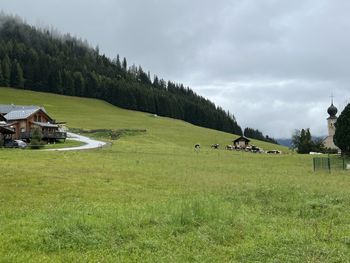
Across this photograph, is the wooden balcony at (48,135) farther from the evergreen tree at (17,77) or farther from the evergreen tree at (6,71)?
the evergreen tree at (17,77)

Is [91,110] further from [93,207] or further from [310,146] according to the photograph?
[93,207]

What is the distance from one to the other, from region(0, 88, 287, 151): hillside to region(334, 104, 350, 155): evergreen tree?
38.0 meters

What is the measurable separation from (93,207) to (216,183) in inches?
504

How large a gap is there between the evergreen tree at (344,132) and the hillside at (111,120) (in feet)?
125

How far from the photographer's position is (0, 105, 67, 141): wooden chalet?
8888cm

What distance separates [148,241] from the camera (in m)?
13.0

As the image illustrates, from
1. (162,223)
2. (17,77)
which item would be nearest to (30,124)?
(162,223)

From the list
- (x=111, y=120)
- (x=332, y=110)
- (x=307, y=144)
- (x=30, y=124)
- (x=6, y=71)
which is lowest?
(x=307, y=144)

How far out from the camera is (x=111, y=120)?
14588 centimetres

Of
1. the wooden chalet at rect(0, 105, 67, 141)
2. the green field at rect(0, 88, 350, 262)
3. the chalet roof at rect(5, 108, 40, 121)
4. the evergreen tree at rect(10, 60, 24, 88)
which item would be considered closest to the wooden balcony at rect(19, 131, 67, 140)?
the wooden chalet at rect(0, 105, 67, 141)

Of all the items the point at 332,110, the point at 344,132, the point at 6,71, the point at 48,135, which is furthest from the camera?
the point at 6,71

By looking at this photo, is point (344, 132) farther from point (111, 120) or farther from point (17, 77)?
point (17, 77)

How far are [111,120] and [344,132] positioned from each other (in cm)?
8858

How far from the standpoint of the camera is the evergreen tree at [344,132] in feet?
227
